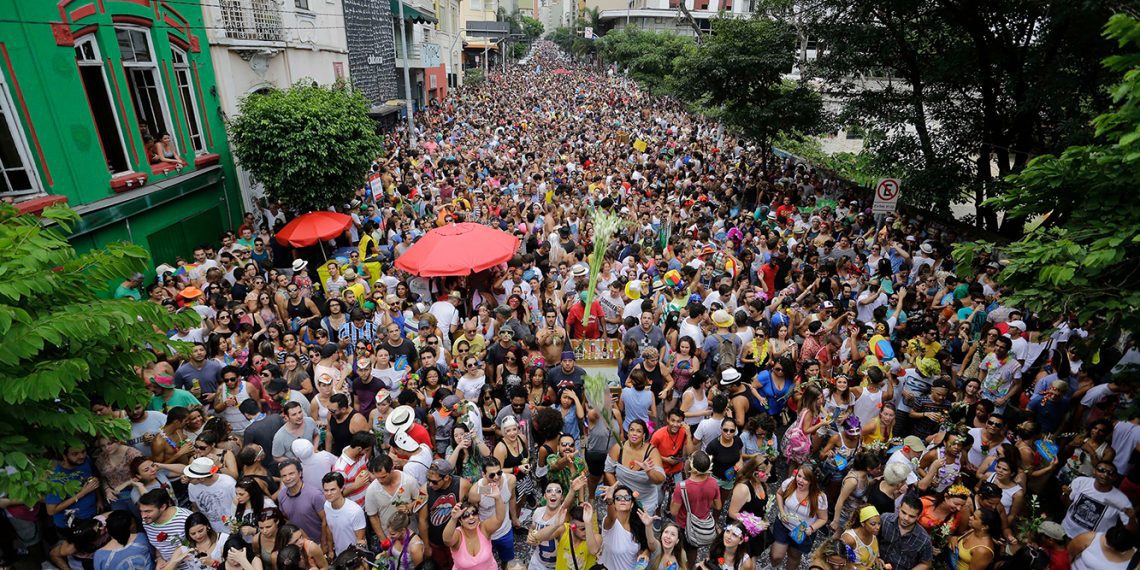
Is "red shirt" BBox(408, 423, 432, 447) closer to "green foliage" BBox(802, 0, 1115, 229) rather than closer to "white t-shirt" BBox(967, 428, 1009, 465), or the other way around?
"white t-shirt" BBox(967, 428, 1009, 465)

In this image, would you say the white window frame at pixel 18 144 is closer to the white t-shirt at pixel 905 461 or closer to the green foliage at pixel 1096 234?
the white t-shirt at pixel 905 461

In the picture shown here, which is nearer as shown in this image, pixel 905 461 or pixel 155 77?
pixel 905 461

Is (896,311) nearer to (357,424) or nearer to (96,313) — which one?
(357,424)

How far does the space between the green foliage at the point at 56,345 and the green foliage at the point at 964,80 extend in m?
11.3

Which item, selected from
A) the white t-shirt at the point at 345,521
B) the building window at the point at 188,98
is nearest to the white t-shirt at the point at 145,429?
the white t-shirt at the point at 345,521

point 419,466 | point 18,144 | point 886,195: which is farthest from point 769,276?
point 18,144

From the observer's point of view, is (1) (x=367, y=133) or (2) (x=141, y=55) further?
(1) (x=367, y=133)

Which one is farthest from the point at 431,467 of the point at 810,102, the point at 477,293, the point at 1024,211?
the point at 810,102

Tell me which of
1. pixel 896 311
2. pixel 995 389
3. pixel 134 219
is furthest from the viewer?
pixel 134 219

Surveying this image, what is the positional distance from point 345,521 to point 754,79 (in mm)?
15885

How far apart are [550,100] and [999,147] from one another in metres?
35.0

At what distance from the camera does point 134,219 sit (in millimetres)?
10133

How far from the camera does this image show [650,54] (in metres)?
44.3

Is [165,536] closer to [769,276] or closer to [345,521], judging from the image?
[345,521]
